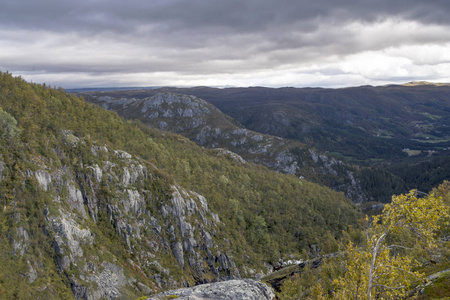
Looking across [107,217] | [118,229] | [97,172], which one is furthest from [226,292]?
[97,172]

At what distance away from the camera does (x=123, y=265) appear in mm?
45562

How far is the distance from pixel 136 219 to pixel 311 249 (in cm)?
6972

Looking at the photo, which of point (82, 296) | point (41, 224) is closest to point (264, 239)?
point (82, 296)

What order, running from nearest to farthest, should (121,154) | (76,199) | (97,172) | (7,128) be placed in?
(7,128) → (76,199) → (97,172) → (121,154)

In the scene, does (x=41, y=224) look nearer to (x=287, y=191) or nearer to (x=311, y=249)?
(x=311, y=249)

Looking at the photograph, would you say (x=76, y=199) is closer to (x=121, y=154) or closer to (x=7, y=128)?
(x=7, y=128)

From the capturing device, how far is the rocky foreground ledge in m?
23.3

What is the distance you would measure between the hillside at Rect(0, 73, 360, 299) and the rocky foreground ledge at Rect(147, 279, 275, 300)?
817 inches

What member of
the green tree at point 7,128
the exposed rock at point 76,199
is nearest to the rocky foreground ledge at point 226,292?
the exposed rock at point 76,199

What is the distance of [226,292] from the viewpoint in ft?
81.0

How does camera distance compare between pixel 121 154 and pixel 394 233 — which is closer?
pixel 394 233

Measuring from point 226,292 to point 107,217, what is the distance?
3620cm

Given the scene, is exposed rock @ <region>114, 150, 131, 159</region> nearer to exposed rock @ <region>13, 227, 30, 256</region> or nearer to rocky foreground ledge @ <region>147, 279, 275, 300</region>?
exposed rock @ <region>13, 227, 30, 256</region>

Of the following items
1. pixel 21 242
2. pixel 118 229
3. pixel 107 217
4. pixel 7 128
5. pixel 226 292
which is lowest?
pixel 118 229
